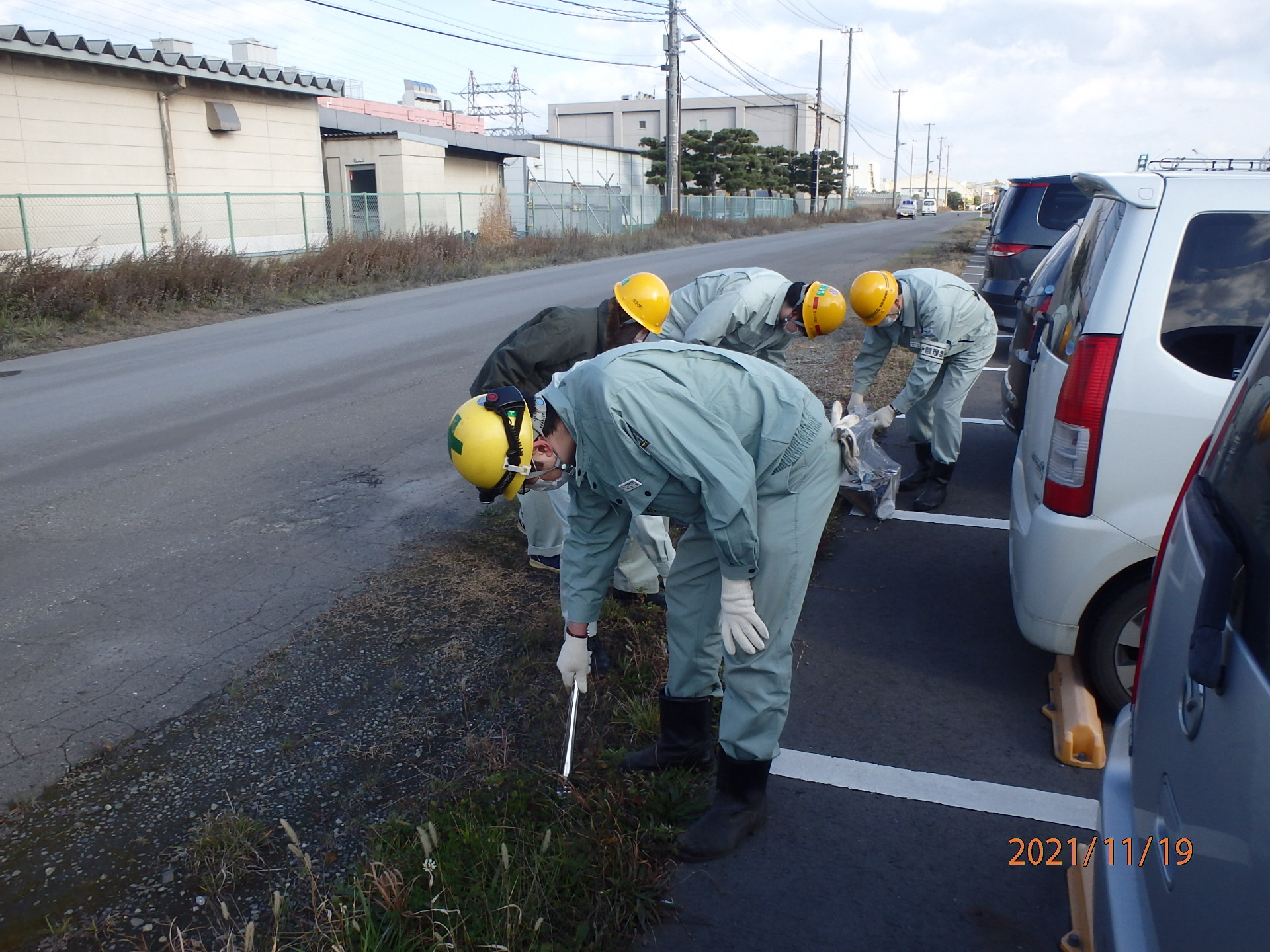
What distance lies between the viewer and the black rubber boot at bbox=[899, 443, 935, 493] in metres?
6.23

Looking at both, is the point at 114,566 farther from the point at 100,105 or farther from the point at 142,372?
the point at 100,105

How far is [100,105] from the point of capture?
66.5 ft

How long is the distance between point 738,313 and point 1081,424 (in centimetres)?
252

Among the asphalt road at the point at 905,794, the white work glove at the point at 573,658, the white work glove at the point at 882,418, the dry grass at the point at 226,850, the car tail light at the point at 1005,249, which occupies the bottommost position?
the asphalt road at the point at 905,794

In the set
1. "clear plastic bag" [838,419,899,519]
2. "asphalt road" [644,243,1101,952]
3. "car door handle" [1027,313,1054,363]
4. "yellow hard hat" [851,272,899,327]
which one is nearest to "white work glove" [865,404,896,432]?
"clear plastic bag" [838,419,899,519]

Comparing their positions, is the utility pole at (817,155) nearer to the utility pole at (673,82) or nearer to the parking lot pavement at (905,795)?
the utility pole at (673,82)

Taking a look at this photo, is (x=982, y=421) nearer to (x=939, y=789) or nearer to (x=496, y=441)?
(x=939, y=789)

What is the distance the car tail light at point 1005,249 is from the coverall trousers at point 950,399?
497 cm

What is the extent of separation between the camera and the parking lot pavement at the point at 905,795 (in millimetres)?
2561

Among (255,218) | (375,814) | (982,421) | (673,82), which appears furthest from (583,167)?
(375,814)

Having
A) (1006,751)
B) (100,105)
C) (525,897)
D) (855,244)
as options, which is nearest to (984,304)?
(1006,751)

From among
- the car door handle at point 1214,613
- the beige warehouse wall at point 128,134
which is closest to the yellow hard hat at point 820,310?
the car door handle at point 1214,613

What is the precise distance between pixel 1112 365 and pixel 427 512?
155 inches
